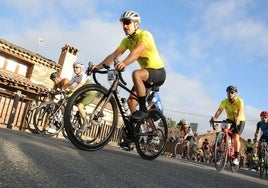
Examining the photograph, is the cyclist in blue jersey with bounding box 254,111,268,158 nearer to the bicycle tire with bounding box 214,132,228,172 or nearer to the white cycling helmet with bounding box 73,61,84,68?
the bicycle tire with bounding box 214,132,228,172

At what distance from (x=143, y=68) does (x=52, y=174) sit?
3083 millimetres

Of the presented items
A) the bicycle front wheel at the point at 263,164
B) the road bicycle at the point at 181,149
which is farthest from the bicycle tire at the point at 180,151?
the bicycle front wheel at the point at 263,164

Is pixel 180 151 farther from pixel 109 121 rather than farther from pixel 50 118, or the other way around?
pixel 109 121

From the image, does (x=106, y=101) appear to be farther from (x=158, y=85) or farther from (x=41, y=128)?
(x=41, y=128)

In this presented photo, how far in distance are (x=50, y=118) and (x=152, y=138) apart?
4.01 m

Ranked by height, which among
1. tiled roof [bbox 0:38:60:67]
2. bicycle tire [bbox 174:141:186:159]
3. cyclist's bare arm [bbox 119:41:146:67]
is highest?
tiled roof [bbox 0:38:60:67]

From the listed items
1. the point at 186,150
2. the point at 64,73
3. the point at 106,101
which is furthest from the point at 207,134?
the point at 106,101

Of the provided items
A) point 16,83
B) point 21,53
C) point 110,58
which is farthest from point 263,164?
point 21,53

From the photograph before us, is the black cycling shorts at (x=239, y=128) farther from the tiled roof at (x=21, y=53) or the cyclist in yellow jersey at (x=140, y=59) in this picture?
the tiled roof at (x=21, y=53)

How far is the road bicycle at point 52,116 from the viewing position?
8.12 metres

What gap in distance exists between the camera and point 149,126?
196 inches

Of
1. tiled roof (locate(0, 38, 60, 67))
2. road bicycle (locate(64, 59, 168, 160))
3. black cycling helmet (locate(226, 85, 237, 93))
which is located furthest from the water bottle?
tiled roof (locate(0, 38, 60, 67))

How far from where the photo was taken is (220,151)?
287 inches

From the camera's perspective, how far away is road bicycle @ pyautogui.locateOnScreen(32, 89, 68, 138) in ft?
26.6
